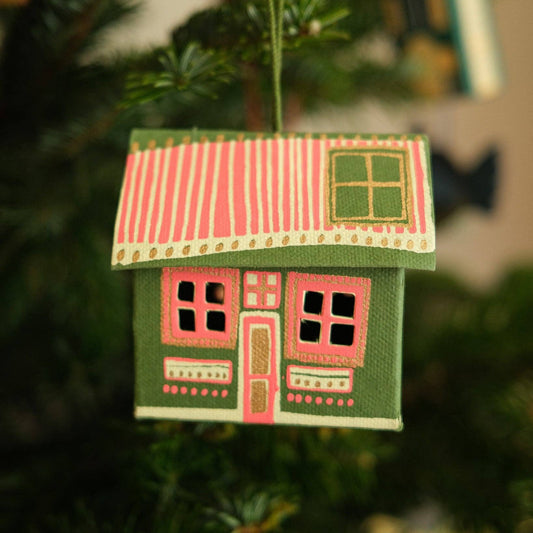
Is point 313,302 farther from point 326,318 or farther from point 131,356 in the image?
point 131,356

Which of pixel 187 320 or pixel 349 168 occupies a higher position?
pixel 349 168

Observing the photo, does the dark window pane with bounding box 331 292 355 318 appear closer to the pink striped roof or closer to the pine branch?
the pink striped roof

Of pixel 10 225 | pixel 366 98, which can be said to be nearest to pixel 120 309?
pixel 10 225

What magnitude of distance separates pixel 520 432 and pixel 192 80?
52 centimetres

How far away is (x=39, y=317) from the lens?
610 mm

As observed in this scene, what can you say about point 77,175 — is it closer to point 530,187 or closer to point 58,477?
point 58,477

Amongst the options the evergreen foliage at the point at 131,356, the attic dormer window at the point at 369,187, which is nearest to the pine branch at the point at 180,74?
the evergreen foliage at the point at 131,356

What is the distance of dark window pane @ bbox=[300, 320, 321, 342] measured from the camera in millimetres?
352

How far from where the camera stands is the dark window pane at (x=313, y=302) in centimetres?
35

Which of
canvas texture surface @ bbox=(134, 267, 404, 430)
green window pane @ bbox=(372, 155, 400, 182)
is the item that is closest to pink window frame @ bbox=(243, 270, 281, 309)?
canvas texture surface @ bbox=(134, 267, 404, 430)

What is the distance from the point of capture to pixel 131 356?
63 cm

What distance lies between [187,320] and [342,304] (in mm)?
121

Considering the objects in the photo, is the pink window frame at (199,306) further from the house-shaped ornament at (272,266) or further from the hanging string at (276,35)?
the hanging string at (276,35)

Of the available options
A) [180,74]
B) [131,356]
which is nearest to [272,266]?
[180,74]
